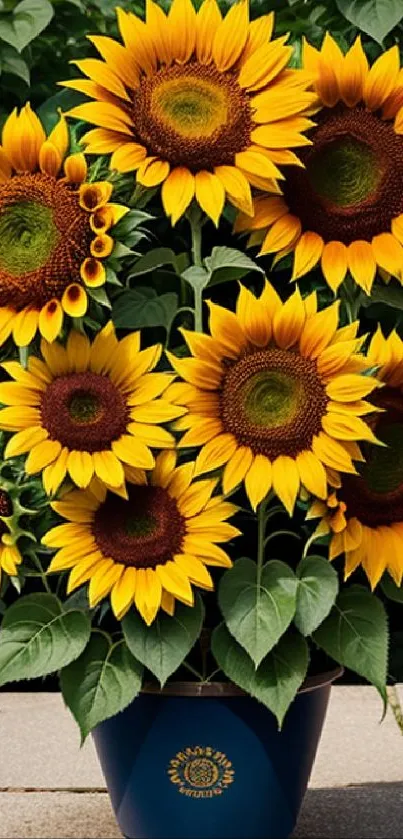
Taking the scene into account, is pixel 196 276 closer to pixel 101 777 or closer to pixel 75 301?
pixel 75 301

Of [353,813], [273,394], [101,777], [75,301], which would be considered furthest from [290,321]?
[101,777]

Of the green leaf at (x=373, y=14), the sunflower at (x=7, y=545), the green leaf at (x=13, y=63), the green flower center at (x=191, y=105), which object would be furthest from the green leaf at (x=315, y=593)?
the green leaf at (x=13, y=63)

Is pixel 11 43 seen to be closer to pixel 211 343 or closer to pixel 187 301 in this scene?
pixel 187 301

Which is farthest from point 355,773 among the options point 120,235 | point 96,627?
point 120,235

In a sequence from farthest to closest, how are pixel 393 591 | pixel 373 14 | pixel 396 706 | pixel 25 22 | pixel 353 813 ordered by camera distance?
pixel 396 706
pixel 25 22
pixel 373 14
pixel 353 813
pixel 393 591

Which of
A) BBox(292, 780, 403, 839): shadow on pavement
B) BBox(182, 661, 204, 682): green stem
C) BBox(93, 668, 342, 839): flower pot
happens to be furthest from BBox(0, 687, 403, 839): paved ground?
BBox(182, 661, 204, 682): green stem
